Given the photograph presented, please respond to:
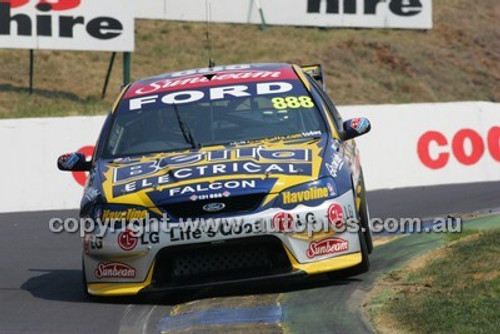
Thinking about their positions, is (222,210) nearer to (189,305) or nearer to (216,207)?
(216,207)

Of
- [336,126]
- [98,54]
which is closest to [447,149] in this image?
[336,126]

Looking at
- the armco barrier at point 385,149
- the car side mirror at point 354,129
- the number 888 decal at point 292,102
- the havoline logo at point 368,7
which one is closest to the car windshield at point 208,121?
the number 888 decal at point 292,102

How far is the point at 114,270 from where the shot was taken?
8.09 meters

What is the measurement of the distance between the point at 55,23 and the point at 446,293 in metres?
16.5

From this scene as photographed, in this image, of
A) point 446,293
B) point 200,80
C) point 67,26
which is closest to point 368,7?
point 67,26

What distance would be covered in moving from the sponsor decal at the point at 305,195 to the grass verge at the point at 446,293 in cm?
70

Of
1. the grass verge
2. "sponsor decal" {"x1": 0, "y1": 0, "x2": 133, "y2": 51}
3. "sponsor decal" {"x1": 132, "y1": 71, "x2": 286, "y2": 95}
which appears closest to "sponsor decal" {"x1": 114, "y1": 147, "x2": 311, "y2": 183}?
the grass verge

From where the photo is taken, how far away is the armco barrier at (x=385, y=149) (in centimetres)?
1573

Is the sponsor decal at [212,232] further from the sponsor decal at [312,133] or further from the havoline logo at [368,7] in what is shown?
the havoline logo at [368,7]

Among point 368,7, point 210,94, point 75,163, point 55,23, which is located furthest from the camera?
point 368,7

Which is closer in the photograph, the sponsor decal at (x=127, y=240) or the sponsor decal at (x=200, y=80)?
the sponsor decal at (x=127, y=240)

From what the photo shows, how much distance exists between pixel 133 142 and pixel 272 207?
5.71ft

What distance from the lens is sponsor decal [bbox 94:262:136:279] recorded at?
26.3ft

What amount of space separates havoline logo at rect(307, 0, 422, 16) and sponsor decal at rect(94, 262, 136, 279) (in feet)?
64.4
